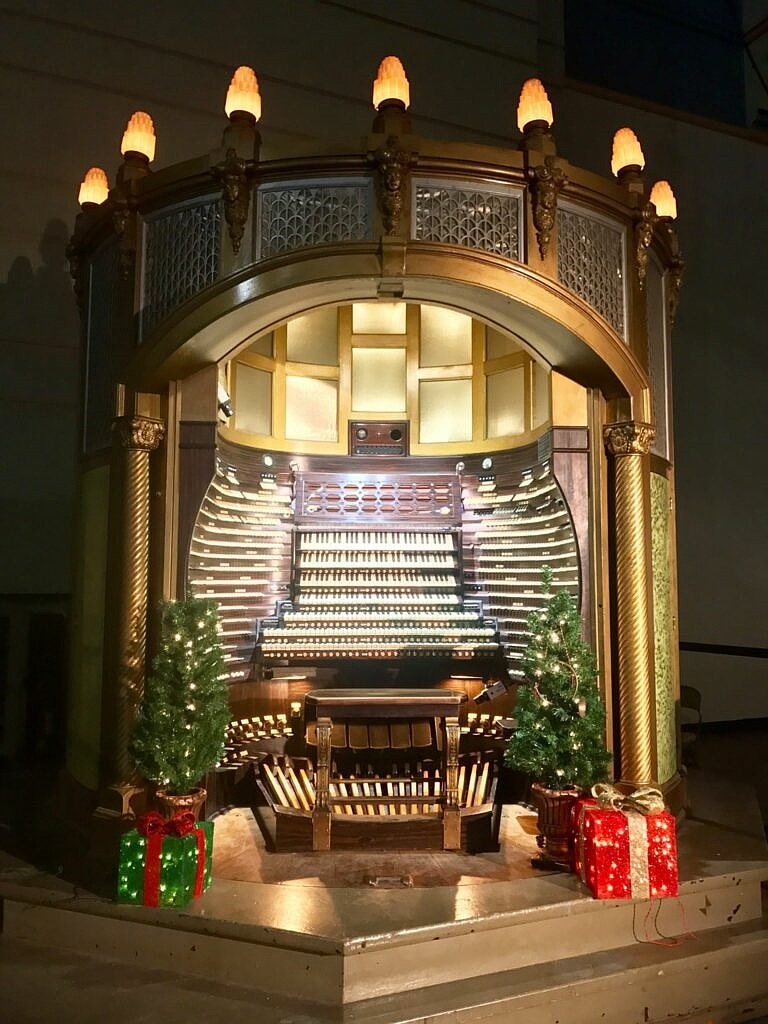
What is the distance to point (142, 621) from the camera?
407cm

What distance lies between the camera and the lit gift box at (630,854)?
3375mm

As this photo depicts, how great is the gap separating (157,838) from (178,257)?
120 inches

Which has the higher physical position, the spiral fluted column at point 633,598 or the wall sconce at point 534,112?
the wall sconce at point 534,112

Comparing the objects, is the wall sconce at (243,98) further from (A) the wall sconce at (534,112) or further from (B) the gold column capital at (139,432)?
(B) the gold column capital at (139,432)

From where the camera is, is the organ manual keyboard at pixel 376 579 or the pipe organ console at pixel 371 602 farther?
the organ manual keyboard at pixel 376 579

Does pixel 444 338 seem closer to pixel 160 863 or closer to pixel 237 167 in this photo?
pixel 237 167

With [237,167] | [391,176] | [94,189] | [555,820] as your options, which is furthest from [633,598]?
[94,189]

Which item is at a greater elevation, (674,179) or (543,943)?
(674,179)

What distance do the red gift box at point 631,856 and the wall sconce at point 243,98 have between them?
4.09 m

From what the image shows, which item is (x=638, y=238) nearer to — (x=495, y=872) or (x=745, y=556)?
(x=495, y=872)

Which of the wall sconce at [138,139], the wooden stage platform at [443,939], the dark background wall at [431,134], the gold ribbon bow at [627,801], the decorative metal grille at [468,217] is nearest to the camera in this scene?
the wooden stage platform at [443,939]

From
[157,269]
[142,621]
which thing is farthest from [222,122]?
[142,621]

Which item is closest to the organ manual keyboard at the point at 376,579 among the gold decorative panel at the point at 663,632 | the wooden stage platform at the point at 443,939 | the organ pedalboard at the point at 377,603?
the organ pedalboard at the point at 377,603

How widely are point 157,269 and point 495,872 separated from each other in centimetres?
377
